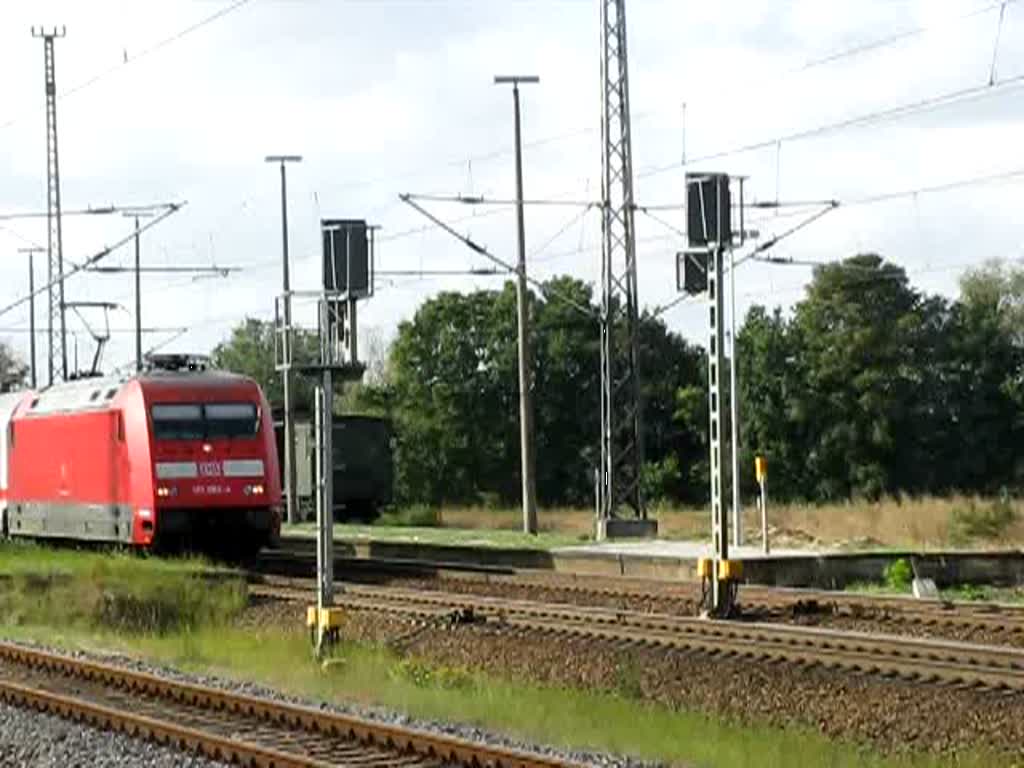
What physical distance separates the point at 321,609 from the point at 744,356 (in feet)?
210

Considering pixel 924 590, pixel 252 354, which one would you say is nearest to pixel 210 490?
pixel 924 590

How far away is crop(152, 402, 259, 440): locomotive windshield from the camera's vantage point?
29.5 m

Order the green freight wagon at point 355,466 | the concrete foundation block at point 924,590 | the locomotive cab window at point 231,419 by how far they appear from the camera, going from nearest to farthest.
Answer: the concrete foundation block at point 924,590
the locomotive cab window at point 231,419
the green freight wagon at point 355,466

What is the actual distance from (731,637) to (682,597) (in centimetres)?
492

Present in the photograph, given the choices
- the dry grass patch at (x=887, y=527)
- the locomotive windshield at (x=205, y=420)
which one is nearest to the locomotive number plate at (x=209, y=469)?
the locomotive windshield at (x=205, y=420)

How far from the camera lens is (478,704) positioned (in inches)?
584

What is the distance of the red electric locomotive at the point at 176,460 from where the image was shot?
2928cm

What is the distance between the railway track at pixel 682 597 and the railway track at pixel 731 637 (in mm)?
1238

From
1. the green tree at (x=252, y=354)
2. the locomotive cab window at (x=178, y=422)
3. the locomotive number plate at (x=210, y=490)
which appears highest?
the green tree at (x=252, y=354)

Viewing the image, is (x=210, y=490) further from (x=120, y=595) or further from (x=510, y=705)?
(x=510, y=705)

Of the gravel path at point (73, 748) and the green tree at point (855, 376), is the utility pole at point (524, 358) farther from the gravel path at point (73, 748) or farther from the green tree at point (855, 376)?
the green tree at point (855, 376)

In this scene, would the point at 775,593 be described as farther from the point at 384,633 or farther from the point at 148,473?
the point at 148,473

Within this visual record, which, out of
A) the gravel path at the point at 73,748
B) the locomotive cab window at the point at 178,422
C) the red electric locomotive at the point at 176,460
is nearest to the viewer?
the gravel path at the point at 73,748

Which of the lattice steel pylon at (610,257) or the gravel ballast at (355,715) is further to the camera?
the lattice steel pylon at (610,257)
